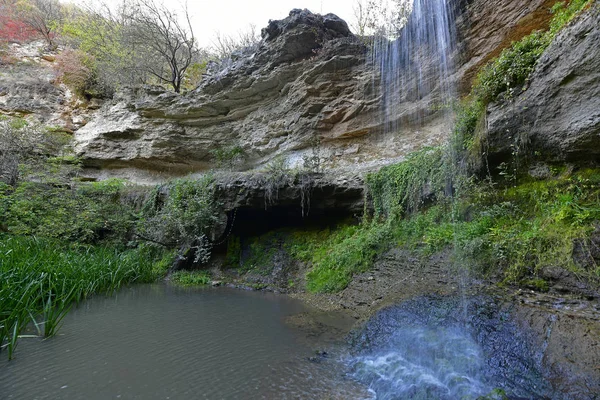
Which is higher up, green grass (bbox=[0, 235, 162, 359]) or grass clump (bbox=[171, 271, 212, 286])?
green grass (bbox=[0, 235, 162, 359])

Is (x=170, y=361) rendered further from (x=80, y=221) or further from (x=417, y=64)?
(x=417, y=64)

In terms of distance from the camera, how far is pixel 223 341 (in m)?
3.71

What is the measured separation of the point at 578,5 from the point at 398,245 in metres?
4.52

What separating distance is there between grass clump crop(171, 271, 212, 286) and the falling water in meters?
6.73

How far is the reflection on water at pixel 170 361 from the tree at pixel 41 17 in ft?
70.0

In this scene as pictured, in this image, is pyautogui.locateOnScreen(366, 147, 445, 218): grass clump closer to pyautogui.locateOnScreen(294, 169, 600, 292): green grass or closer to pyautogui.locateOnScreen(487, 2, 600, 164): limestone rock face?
pyautogui.locateOnScreen(294, 169, 600, 292): green grass

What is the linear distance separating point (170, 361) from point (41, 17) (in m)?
25.2

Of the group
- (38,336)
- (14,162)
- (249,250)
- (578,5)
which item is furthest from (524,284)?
(14,162)

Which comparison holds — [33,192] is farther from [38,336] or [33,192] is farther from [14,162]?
[38,336]

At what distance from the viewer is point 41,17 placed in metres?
18.4

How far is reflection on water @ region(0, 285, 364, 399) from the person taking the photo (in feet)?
8.17

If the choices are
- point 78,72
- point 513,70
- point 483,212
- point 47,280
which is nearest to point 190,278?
point 47,280

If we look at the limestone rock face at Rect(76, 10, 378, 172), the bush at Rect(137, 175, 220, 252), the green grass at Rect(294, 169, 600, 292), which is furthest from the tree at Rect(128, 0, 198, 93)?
the green grass at Rect(294, 169, 600, 292)

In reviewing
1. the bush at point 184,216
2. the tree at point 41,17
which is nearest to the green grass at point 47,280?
the bush at point 184,216
